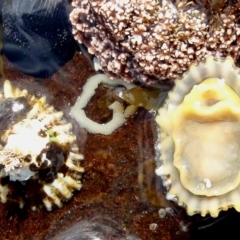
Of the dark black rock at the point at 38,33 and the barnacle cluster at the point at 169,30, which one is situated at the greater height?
the barnacle cluster at the point at 169,30

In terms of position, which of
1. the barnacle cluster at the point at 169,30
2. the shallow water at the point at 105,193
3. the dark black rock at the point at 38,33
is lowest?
the shallow water at the point at 105,193

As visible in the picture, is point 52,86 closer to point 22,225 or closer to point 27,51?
point 27,51

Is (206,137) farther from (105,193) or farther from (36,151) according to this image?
(36,151)

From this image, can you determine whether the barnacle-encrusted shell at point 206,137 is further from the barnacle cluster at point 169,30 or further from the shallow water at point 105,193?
the shallow water at point 105,193

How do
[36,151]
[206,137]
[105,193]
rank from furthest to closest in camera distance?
[105,193] → [36,151] → [206,137]

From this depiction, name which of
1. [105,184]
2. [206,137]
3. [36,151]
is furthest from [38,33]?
[206,137]

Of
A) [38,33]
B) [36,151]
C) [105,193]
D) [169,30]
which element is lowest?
[105,193]

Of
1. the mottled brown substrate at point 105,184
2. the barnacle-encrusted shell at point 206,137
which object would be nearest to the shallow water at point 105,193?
the mottled brown substrate at point 105,184
